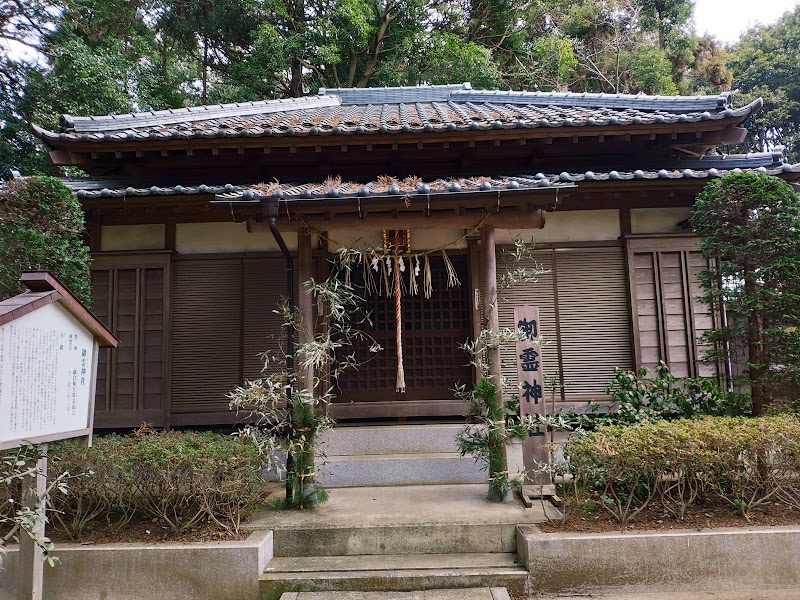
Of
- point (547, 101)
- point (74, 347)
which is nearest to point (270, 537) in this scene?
point (74, 347)

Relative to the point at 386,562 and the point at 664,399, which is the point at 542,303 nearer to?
the point at 664,399

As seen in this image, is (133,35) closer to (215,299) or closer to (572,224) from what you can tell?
(215,299)

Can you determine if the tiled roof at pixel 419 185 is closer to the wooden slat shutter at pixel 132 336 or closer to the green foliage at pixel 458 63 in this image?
the wooden slat shutter at pixel 132 336

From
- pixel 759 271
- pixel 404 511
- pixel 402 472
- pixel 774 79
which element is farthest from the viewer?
pixel 774 79

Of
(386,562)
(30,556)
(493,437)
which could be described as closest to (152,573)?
(30,556)

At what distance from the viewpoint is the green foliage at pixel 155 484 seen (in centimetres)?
481

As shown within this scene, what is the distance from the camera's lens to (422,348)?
8.19 m

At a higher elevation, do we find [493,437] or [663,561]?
[493,437]

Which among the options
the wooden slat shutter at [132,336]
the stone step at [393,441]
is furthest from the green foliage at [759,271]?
the wooden slat shutter at [132,336]

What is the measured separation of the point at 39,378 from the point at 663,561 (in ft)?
17.6

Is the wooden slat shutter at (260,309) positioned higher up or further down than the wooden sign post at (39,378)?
higher up

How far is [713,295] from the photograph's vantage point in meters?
6.38

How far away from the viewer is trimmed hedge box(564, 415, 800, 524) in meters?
4.83

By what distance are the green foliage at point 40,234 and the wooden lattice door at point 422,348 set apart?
3.84m
